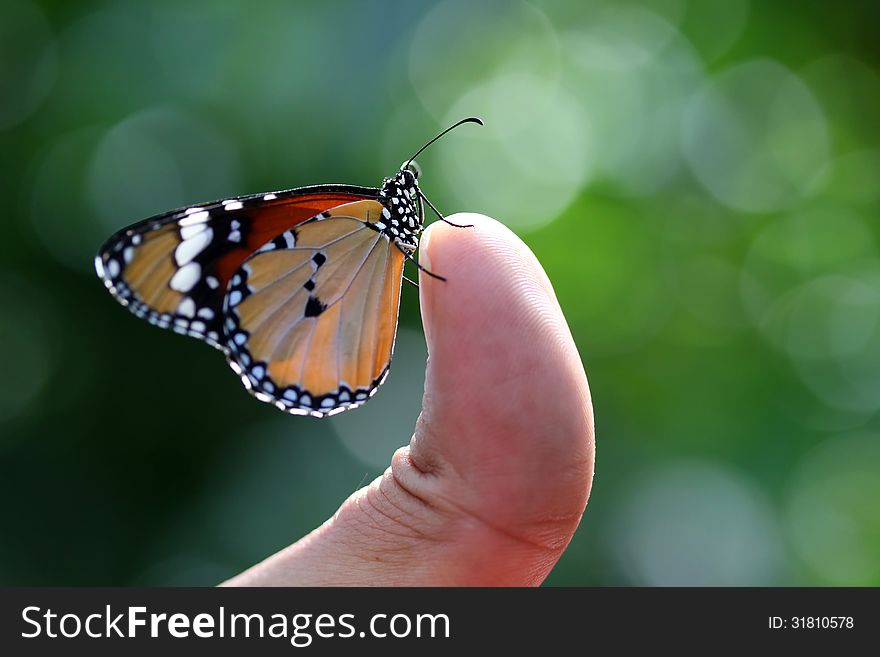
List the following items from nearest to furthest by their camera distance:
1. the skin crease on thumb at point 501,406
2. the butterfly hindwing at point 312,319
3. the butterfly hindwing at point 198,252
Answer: the skin crease on thumb at point 501,406, the butterfly hindwing at point 198,252, the butterfly hindwing at point 312,319

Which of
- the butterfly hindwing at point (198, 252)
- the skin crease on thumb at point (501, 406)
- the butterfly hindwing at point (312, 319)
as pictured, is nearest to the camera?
the skin crease on thumb at point (501, 406)

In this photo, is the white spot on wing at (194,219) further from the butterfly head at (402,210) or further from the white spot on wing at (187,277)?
the butterfly head at (402,210)

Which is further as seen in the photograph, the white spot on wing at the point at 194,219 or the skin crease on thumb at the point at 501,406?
the white spot on wing at the point at 194,219

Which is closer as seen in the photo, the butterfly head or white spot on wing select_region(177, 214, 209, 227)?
white spot on wing select_region(177, 214, 209, 227)

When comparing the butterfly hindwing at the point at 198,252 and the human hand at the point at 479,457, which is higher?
the butterfly hindwing at the point at 198,252

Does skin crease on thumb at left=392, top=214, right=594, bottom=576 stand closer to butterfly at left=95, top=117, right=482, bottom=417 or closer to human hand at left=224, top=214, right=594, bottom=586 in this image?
human hand at left=224, top=214, right=594, bottom=586

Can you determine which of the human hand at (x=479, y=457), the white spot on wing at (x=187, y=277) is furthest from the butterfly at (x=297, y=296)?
the human hand at (x=479, y=457)

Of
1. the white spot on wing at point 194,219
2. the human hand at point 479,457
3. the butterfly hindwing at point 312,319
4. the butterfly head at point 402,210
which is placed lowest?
the human hand at point 479,457

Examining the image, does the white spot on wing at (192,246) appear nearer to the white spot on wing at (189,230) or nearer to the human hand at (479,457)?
the white spot on wing at (189,230)

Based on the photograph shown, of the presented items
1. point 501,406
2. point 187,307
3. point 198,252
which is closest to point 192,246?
point 198,252

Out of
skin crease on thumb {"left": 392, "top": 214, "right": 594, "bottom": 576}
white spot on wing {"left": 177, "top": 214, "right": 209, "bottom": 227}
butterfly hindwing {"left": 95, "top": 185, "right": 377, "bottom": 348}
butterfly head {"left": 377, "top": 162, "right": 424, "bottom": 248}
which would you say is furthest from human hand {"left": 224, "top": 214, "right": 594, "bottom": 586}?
white spot on wing {"left": 177, "top": 214, "right": 209, "bottom": 227}
